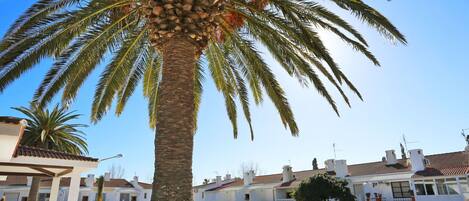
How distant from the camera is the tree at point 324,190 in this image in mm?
24141

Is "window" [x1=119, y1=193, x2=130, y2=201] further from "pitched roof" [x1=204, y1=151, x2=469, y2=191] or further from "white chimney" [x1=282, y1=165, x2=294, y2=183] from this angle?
"white chimney" [x1=282, y1=165, x2=294, y2=183]

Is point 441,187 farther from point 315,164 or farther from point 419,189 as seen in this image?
point 315,164

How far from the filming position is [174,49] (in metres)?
6.68

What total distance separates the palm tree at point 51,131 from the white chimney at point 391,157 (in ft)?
90.5

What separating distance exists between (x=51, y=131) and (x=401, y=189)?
1115 inches

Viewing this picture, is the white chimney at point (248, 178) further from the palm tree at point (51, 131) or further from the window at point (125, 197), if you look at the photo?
the palm tree at point (51, 131)

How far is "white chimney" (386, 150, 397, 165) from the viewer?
3228cm

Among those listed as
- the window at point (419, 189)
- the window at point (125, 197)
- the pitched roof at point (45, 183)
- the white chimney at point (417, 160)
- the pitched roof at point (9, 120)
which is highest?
the white chimney at point (417, 160)

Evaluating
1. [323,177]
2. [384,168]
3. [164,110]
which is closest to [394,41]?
[164,110]

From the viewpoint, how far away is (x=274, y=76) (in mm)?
10258

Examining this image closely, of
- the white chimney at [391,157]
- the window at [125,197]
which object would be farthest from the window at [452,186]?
the window at [125,197]

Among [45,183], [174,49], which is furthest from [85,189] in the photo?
[174,49]

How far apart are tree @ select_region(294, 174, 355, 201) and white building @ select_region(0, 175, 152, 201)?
26910 mm

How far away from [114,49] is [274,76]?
191 inches
